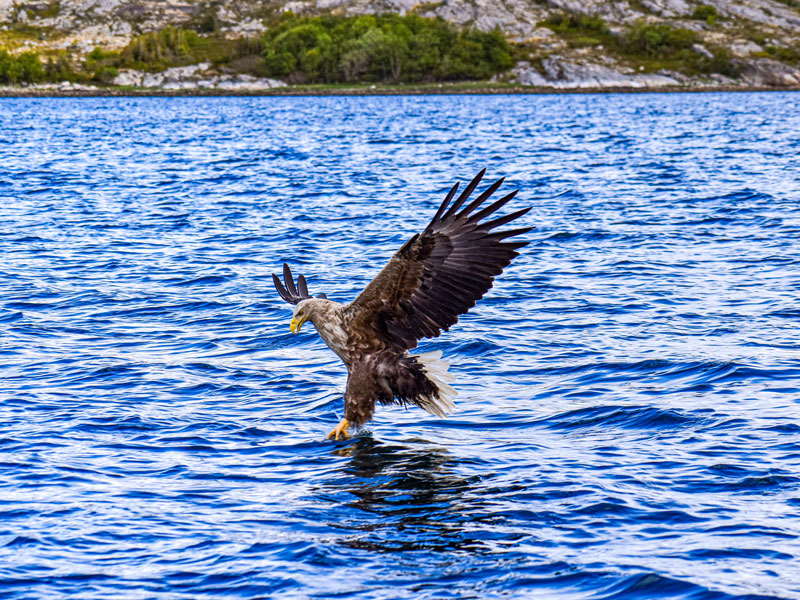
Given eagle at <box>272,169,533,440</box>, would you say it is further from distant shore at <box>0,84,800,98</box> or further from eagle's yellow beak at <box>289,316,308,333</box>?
distant shore at <box>0,84,800,98</box>

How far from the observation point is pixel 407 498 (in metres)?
8.60

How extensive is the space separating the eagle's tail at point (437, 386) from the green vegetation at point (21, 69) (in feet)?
560

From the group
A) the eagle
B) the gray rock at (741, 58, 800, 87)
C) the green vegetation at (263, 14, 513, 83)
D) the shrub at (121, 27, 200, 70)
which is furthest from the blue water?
the shrub at (121, 27, 200, 70)

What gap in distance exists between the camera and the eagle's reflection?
769 cm

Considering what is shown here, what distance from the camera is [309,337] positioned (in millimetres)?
14477

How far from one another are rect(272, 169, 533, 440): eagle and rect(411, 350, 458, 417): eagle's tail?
10mm

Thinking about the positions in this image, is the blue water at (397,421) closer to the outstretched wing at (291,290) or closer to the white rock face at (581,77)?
the outstretched wing at (291,290)

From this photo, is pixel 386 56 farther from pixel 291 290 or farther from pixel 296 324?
pixel 296 324

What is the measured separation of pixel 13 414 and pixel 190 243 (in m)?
11.5

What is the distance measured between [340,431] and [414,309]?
145 cm

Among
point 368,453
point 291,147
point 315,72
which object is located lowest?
point 368,453

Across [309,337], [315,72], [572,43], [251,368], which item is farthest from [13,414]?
[572,43]

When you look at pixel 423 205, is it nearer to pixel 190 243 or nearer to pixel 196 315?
pixel 190 243

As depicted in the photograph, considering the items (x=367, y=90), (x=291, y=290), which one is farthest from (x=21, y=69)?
(x=291, y=290)
